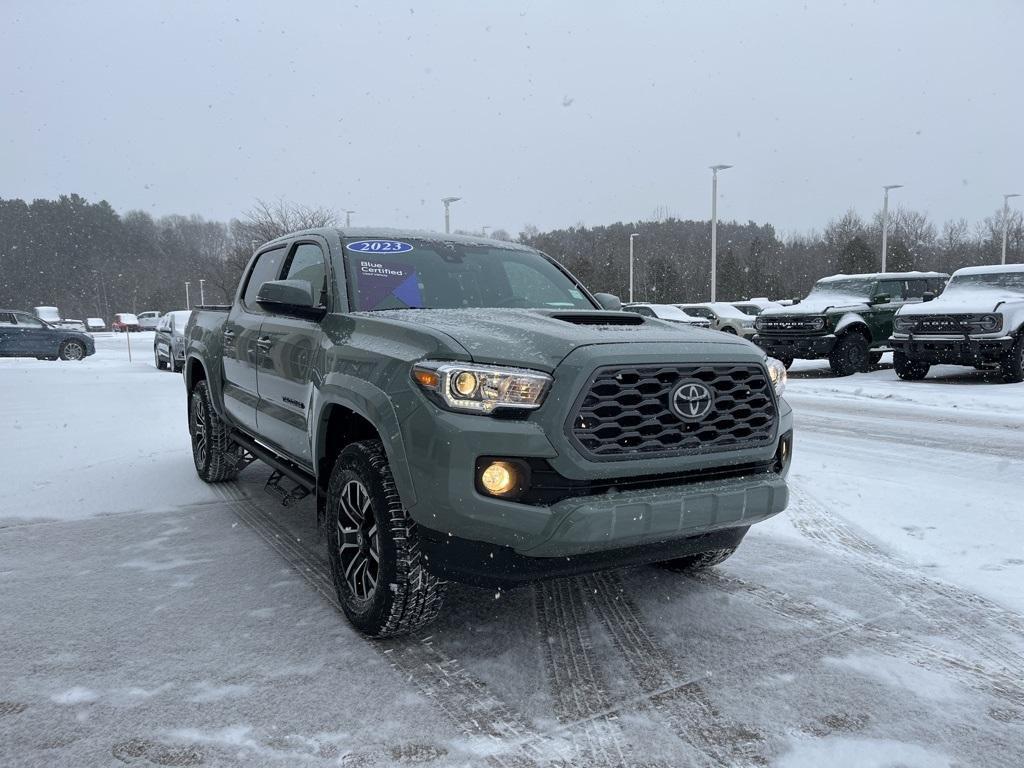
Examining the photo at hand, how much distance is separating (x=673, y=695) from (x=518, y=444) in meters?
1.04

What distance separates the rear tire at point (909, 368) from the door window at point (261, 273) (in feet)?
38.6

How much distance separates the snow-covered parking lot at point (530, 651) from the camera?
239 cm

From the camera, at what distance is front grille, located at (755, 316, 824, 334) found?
15.0 meters

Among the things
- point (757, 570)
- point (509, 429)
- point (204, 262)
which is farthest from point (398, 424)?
point (204, 262)

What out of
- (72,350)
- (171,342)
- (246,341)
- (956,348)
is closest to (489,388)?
(246,341)

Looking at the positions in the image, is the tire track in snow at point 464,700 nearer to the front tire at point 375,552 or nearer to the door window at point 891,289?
the front tire at point 375,552

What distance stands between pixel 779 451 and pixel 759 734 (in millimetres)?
1256

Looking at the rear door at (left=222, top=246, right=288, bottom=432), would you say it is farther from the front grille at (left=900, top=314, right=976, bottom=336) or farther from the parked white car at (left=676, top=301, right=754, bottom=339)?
the parked white car at (left=676, top=301, right=754, bottom=339)

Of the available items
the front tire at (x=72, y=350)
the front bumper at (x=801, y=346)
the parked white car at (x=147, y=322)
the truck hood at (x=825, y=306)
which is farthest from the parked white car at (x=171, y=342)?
the parked white car at (x=147, y=322)

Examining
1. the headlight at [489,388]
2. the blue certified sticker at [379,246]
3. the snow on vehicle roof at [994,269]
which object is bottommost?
the headlight at [489,388]

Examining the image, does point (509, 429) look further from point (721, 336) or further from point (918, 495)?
point (918, 495)

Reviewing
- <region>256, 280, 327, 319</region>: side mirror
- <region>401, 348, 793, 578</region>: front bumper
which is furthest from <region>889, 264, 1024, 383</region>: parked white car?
<region>256, 280, 327, 319</region>: side mirror

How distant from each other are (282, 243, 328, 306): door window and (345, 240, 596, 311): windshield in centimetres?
20

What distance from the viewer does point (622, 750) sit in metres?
2.34
